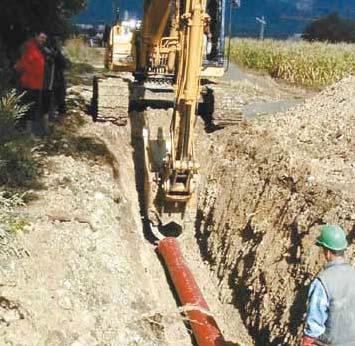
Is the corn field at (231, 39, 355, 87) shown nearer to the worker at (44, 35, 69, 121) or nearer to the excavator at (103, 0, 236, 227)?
the excavator at (103, 0, 236, 227)

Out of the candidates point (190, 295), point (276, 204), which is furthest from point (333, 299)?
point (276, 204)

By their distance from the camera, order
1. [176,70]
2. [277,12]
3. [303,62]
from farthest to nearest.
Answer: [277,12]
[303,62]
[176,70]

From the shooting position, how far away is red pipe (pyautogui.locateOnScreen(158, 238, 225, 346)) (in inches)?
345

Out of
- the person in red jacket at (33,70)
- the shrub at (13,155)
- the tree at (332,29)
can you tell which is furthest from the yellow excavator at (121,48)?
the tree at (332,29)

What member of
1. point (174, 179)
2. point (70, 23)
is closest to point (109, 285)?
point (174, 179)

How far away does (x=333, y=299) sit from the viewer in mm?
5473

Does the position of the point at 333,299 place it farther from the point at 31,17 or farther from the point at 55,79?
the point at 31,17

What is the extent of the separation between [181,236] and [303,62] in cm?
1481

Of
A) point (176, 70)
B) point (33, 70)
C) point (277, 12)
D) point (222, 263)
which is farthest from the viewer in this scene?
point (277, 12)

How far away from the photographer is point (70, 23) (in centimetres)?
1819

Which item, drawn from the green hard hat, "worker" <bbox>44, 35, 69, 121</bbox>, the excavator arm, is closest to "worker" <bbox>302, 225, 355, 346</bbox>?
the green hard hat

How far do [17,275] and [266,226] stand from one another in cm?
392

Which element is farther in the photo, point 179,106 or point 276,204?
point 276,204

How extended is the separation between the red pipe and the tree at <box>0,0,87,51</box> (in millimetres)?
6254
